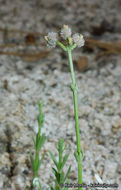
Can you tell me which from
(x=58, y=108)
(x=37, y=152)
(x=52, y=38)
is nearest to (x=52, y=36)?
(x=52, y=38)

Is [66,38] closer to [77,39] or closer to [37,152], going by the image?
[77,39]

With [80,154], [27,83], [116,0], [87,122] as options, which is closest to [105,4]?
[116,0]

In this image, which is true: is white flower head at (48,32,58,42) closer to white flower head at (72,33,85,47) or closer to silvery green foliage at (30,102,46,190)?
white flower head at (72,33,85,47)

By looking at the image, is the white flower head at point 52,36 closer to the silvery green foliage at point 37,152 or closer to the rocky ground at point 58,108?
the rocky ground at point 58,108

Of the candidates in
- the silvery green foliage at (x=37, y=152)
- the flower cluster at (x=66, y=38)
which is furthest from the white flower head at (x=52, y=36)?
the silvery green foliage at (x=37, y=152)

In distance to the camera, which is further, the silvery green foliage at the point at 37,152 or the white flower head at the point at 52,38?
the silvery green foliage at the point at 37,152

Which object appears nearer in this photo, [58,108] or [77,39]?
[77,39]

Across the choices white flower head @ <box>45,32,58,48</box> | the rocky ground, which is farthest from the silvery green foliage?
white flower head @ <box>45,32,58,48</box>

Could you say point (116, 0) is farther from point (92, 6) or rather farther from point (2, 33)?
point (2, 33)
